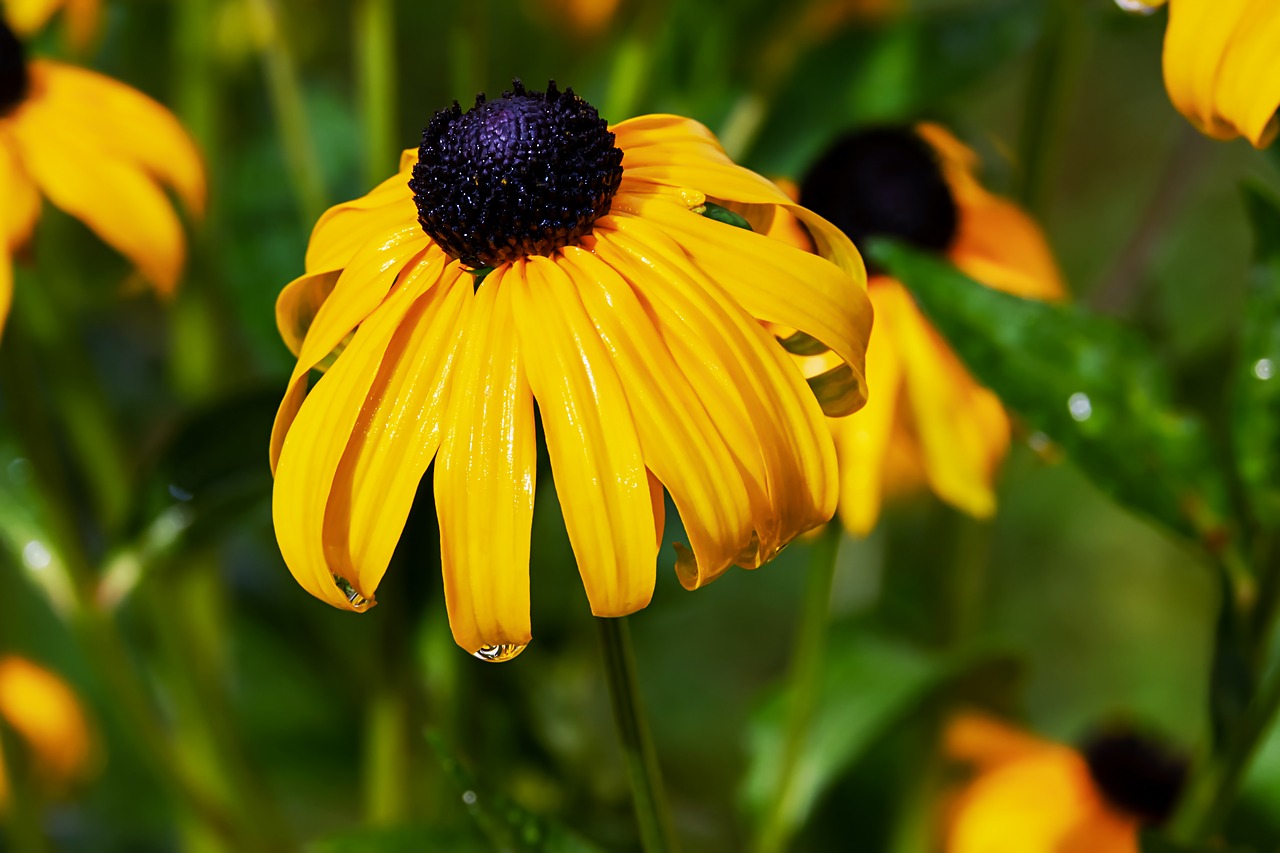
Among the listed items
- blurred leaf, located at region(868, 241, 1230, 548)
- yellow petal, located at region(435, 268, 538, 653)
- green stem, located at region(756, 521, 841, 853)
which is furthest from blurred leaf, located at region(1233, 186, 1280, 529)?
yellow petal, located at region(435, 268, 538, 653)

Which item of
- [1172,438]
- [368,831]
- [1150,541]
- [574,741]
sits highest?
[1172,438]

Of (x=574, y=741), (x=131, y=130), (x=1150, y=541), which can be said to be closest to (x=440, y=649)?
(x=574, y=741)

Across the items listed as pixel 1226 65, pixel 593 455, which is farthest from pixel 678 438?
pixel 1226 65

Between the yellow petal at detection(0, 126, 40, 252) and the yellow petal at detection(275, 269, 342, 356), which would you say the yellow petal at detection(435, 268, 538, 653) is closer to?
the yellow petal at detection(275, 269, 342, 356)

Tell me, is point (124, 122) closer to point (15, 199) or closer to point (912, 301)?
point (15, 199)

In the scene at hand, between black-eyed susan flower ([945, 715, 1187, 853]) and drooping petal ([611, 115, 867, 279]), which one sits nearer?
drooping petal ([611, 115, 867, 279])

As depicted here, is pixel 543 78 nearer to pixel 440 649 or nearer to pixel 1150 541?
pixel 440 649
